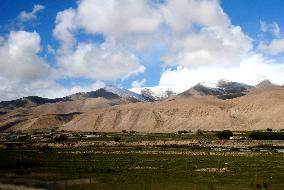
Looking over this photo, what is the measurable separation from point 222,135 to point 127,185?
96.4 metres

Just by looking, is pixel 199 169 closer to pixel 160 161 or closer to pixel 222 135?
pixel 160 161

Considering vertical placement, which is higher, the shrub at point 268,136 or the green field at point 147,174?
the shrub at point 268,136

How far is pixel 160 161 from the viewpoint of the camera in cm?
6481

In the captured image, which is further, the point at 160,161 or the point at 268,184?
the point at 160,161

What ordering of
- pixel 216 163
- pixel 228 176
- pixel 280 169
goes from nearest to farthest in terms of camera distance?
pixel 228 176
pixel 280 169
pixel 216 163

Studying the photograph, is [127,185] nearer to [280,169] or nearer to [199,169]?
[199,169]

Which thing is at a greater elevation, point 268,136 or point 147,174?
point 268,136

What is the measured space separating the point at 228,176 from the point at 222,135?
293ft

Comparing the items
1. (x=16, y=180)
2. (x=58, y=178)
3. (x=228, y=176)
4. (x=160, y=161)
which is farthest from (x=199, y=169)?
(x=16, y=180)

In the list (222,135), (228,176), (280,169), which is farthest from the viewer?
(222,135)

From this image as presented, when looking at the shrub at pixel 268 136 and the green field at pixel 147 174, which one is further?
the shrub at pixel 268 136

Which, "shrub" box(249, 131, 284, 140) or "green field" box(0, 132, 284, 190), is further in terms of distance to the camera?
"shrub" box(249, 131, 284, 140)

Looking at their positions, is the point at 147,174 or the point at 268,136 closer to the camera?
the point at 147,174

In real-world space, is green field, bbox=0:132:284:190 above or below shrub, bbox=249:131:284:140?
below
